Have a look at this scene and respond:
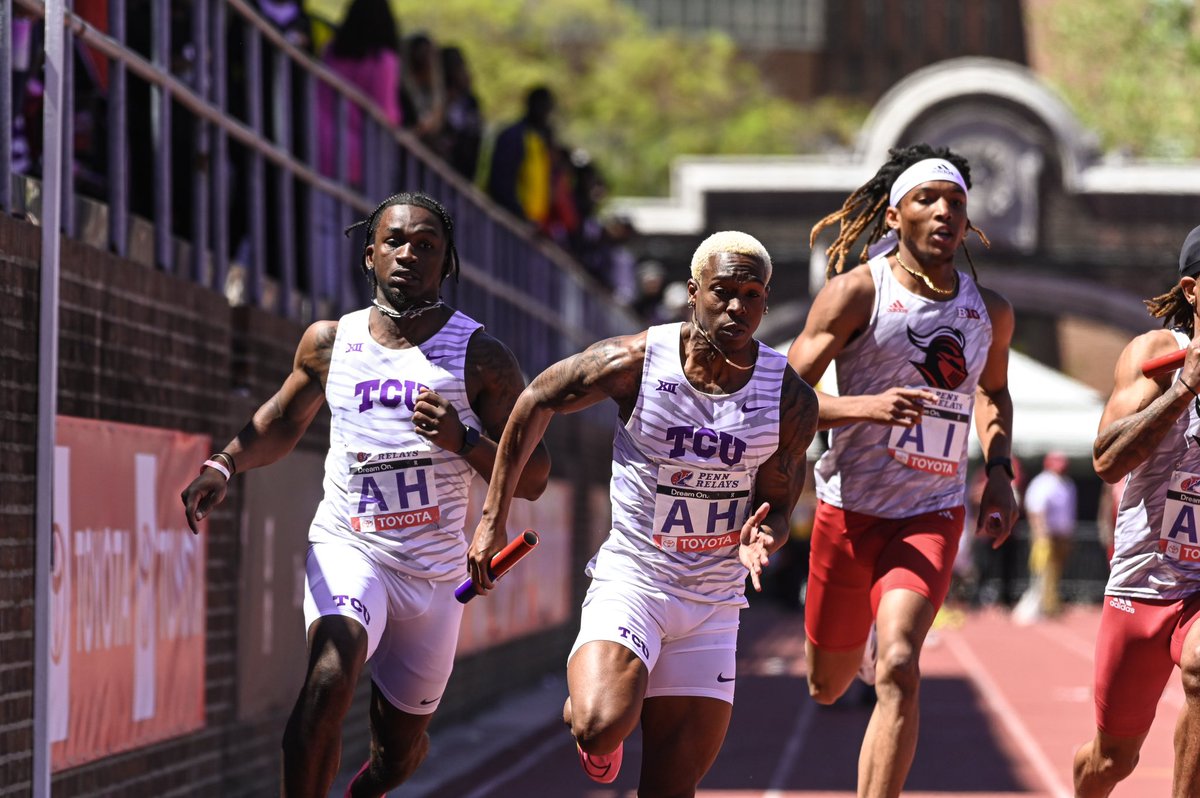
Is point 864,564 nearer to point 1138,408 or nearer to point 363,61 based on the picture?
point 1138,408

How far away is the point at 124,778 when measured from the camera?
8789mm

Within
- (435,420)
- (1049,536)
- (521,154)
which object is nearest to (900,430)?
(435,420)

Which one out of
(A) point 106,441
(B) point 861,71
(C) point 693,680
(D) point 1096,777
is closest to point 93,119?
(A) point 106,441

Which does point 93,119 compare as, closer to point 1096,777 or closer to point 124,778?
point 124,778

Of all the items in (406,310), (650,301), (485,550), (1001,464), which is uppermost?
(650,301)

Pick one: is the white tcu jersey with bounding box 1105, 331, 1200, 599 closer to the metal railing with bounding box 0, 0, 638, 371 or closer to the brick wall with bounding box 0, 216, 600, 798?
the brick wall with bounding box 0, 216, 600, 798

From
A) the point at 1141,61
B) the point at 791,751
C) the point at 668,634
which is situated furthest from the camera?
the point at 1141,61

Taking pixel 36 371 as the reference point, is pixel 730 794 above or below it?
below

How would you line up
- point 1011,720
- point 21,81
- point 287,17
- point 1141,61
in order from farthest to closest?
point 1141,61, point 1011,720, point 287,17, point 21,81

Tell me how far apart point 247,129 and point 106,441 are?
2734mm

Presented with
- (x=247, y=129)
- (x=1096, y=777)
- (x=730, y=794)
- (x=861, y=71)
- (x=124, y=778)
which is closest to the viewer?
(x=1096, y=777)

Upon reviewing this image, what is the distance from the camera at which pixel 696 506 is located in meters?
7.26

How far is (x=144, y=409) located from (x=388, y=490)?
187cm

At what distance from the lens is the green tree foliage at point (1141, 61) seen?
56.4m
